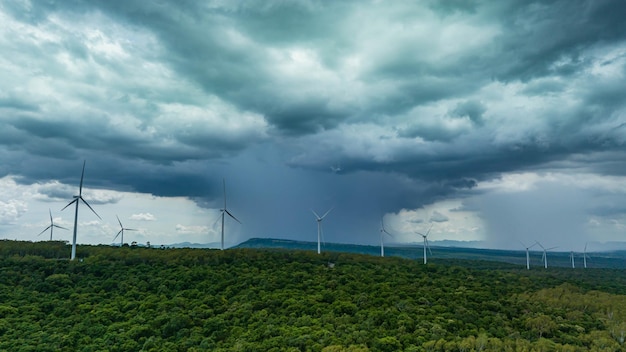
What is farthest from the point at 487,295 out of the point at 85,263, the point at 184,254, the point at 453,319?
the point at 85,263

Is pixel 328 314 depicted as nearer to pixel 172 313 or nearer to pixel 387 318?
pixel 387 318

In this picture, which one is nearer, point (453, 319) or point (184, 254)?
point (453, 319)

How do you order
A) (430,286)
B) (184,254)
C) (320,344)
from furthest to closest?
(184,254) → (430,286) → (320,344)

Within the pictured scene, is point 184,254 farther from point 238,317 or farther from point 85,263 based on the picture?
point 238,317

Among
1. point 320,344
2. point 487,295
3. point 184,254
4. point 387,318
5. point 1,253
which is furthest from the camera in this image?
point 184,254

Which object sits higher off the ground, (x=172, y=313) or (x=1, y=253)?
(x=1, y=253)

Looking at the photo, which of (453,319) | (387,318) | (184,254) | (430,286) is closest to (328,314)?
(387,318)
